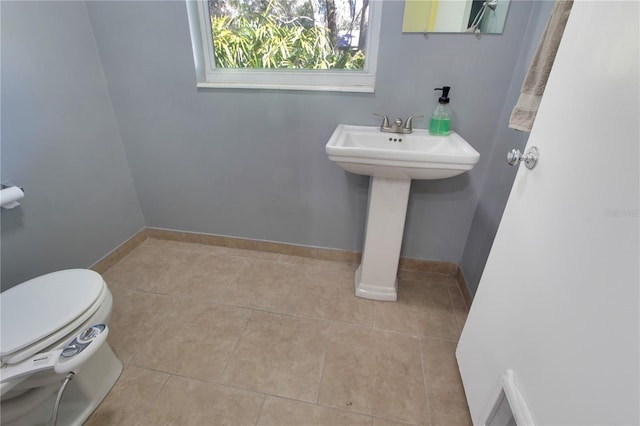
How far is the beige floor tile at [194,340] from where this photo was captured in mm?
1200

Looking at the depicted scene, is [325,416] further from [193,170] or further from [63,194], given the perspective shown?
[63,194]

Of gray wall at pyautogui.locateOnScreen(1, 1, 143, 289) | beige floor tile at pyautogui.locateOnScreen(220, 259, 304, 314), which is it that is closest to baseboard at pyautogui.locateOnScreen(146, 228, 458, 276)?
beige floor tile at pyautogui.locateOnScreen(220, 259, 304, 314)

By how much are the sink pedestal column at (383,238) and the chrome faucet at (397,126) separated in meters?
Answer: 0.27

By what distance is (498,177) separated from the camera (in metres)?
1.30

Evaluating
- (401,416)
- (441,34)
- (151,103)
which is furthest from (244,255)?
(441,34)

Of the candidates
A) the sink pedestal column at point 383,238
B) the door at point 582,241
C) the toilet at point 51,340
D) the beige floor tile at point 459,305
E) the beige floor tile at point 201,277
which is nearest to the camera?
the door at point 582,241

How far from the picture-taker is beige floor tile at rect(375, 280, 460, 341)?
54.4 inches

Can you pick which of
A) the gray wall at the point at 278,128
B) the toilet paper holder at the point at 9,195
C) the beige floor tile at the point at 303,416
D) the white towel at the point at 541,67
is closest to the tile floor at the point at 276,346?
the beige floor tile at the point at 303,416

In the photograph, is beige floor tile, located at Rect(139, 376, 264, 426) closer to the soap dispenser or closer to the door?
the door

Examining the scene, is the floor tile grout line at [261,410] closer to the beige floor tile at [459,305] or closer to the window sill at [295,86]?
the beige floor tile at [459,305]

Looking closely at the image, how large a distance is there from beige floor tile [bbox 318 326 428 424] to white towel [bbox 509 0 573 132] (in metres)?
1.03

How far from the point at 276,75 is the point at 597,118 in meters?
1.35

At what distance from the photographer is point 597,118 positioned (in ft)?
1.75

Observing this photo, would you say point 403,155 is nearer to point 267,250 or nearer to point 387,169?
point 387,169
